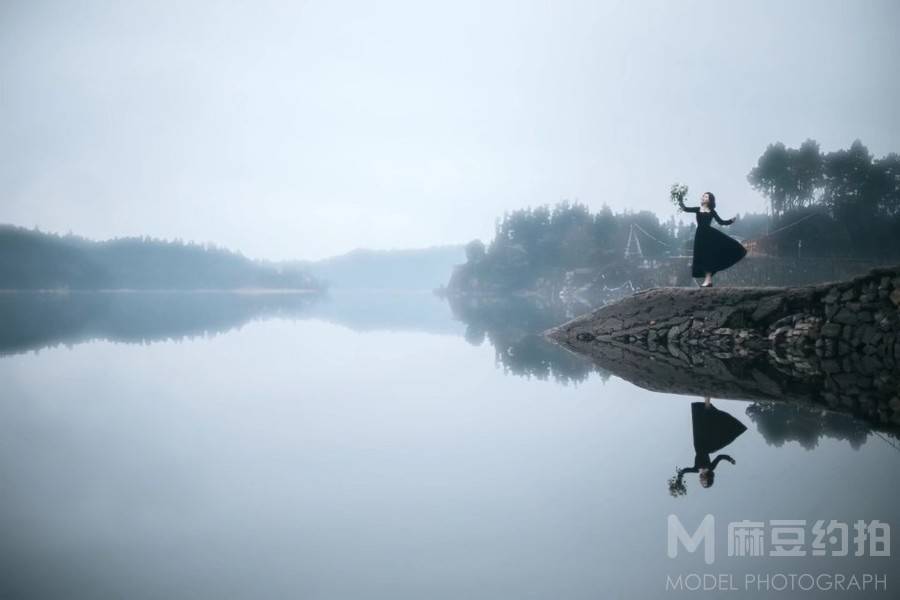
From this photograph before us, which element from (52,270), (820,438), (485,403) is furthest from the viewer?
(52,270)

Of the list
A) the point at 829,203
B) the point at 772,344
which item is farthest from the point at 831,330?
the point at 829,203

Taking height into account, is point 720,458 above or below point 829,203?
below

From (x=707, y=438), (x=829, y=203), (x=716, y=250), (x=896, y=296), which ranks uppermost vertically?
(x=829, y=203)

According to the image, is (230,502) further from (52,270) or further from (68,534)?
(52,270)

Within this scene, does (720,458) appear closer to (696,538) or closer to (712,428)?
(712,428)

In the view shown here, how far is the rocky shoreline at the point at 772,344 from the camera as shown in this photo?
777 centimetres

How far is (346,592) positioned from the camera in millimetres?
2895

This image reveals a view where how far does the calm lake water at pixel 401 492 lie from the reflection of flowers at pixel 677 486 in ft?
0.20

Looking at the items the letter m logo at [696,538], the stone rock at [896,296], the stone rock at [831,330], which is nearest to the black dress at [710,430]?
the letter m logo at [696,538]

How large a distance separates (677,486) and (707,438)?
1.57 meters

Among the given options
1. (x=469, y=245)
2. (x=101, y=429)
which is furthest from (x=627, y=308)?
(x=469, y=245)

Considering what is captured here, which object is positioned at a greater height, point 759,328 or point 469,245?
point 469,245

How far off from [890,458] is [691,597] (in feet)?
10.0

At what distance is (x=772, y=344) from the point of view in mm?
12336
